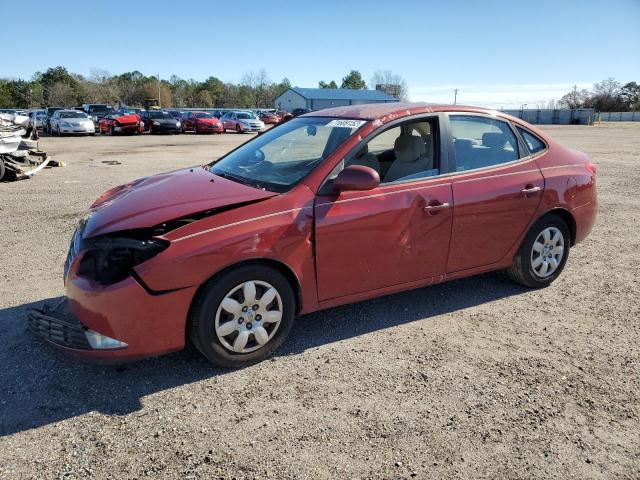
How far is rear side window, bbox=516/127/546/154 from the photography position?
4605 mm

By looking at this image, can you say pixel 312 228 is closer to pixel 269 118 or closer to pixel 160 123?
pixel 160 123

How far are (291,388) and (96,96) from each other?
10223 centimetres

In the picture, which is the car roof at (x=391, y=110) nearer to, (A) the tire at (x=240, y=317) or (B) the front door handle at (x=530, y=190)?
(B) the front door handle at (x=530, y=190)

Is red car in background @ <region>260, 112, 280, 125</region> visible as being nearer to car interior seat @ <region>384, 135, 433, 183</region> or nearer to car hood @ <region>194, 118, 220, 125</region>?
car hood @ <region>194, 118, 220, 125</region>

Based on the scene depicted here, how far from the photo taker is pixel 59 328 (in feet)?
10.5

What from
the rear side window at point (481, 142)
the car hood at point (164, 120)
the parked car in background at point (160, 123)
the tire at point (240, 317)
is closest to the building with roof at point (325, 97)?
the parked car in background at point (160, 123)

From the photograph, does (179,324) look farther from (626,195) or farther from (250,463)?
(626,195)

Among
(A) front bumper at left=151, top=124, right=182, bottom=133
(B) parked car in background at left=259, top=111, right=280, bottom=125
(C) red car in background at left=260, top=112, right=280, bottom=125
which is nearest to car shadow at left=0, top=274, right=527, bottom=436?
(A) front bumper at left=151, top=124, right=182, bottom=133

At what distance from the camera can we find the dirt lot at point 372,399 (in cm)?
251

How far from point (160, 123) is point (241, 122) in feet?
19.9

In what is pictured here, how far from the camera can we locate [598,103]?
103m

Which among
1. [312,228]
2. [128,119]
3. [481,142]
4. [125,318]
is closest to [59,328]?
[125,318]

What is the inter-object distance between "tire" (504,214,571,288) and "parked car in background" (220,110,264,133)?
33.1 m

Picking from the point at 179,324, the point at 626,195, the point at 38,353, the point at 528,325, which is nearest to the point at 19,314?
the point at 38,353
